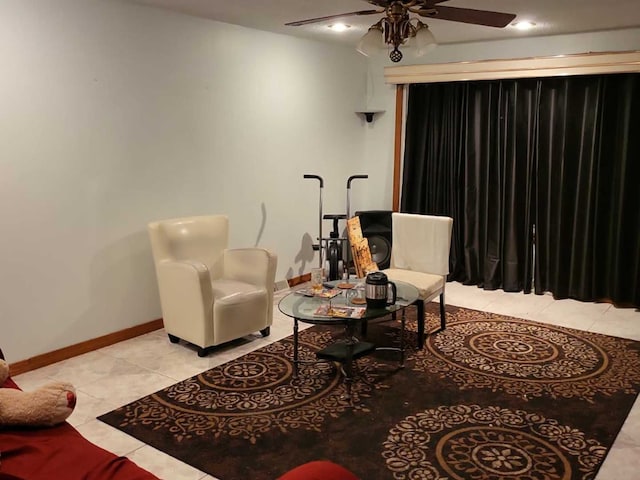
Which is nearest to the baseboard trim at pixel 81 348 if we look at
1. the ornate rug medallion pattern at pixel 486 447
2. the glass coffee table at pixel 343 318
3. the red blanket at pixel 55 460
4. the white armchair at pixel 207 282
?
the white armchair at pixel 207 282

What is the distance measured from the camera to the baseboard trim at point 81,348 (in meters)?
3.68

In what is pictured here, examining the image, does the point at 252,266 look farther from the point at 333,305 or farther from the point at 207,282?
the point at 333,305

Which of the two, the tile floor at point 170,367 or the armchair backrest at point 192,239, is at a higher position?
the armchair backrest at point 192,239

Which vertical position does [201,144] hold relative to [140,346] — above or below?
above

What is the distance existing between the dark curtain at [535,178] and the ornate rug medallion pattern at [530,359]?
1044 millimetres

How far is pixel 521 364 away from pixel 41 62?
3.70 m

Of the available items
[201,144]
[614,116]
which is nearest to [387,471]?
[201,144]

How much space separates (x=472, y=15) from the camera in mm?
2977

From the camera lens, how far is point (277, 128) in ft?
17.9

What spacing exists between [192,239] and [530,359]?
2573mm

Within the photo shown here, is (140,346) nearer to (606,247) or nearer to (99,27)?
(99,27)

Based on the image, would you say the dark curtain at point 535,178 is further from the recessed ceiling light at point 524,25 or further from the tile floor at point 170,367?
the recessed ceiling light at point 524,25

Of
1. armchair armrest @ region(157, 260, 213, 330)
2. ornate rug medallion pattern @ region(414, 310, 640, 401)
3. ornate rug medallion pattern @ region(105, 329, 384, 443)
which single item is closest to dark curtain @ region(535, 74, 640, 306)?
ornate rug medallion pattern @ region(414, 310, 640, 401)

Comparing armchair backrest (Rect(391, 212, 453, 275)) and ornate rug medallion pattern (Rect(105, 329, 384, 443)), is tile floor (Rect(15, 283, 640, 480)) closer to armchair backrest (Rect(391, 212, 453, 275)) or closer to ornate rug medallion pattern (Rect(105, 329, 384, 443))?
ornate rug medallion pattern (Rect(105, 329, 384, 443))
